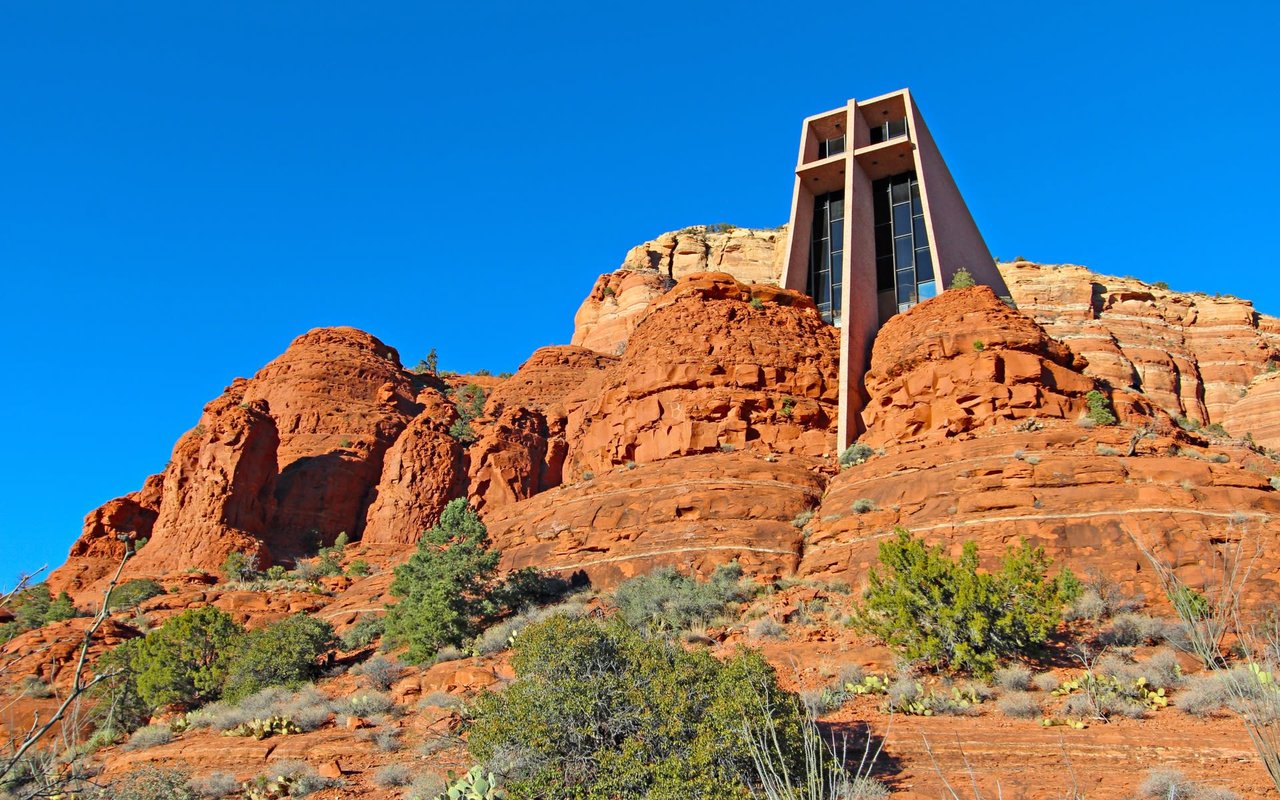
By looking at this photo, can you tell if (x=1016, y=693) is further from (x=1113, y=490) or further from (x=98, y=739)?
(x=98, y=739)

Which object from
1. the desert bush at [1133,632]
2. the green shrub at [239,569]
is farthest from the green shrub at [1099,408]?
the green shrub at [239,569]

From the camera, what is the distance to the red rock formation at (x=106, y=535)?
3775 centimetres

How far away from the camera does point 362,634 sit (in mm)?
25172

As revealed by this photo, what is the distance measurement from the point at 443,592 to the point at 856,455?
40.5ft

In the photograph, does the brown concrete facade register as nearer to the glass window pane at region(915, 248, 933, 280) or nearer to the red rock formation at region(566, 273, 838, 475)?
the glass window pane at region(915, 248, 933, 280)

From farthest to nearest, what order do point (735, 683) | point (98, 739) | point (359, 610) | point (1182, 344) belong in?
point (1182, 344) < point (359, 610) < point (98, 739) < point (735, 683)

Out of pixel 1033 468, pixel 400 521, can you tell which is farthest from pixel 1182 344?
pixel 400 521

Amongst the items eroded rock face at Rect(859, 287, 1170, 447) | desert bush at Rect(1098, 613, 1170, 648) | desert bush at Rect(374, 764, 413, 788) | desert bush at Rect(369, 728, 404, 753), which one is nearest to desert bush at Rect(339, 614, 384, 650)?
desert bush at Rect(369, 728, 404, 753)

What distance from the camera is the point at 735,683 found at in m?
11.9

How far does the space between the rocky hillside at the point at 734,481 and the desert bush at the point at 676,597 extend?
34.0 inches

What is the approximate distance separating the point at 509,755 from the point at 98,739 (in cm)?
1052

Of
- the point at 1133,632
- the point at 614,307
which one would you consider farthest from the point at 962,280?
the point at 614,307

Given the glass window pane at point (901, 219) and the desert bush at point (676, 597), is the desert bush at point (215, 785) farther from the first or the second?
the glass window pane at point (901, 219)

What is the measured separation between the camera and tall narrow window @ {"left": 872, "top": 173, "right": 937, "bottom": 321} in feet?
130
